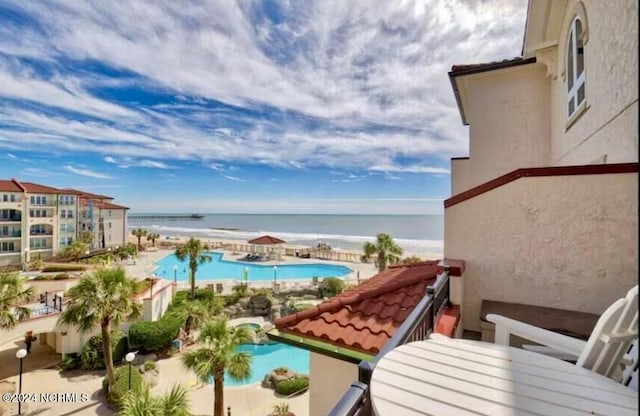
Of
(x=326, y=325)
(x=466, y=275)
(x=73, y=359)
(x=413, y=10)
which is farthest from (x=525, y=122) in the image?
(x=73, y=359)

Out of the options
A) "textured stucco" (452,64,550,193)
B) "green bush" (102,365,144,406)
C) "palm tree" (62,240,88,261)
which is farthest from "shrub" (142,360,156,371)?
"palm tree" (62,240,88,261)

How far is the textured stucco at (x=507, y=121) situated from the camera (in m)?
7.08

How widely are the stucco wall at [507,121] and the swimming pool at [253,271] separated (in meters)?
23.6

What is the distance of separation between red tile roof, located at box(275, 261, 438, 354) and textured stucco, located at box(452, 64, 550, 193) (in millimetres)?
4671

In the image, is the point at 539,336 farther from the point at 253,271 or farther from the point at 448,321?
the point at 253,271

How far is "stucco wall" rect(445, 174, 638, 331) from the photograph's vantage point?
302 centimetres

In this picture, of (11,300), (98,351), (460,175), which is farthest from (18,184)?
(460,175)

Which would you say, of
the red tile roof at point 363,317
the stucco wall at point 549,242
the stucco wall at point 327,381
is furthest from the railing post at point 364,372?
the stucco wall at point 549,242

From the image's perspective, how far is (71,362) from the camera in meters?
12.8

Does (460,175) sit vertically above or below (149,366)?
above

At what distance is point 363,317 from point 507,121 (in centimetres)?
657

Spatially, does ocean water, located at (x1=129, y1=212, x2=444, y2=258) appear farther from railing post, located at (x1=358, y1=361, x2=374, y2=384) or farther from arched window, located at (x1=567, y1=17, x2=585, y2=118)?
railing post, located at (x1=358, y1=361, x2=374, y2=384)

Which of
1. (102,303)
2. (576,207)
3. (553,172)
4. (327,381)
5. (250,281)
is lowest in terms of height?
(250,281)

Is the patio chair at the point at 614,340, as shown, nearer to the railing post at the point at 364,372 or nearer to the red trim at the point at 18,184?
the railing post at the point at 364,372
